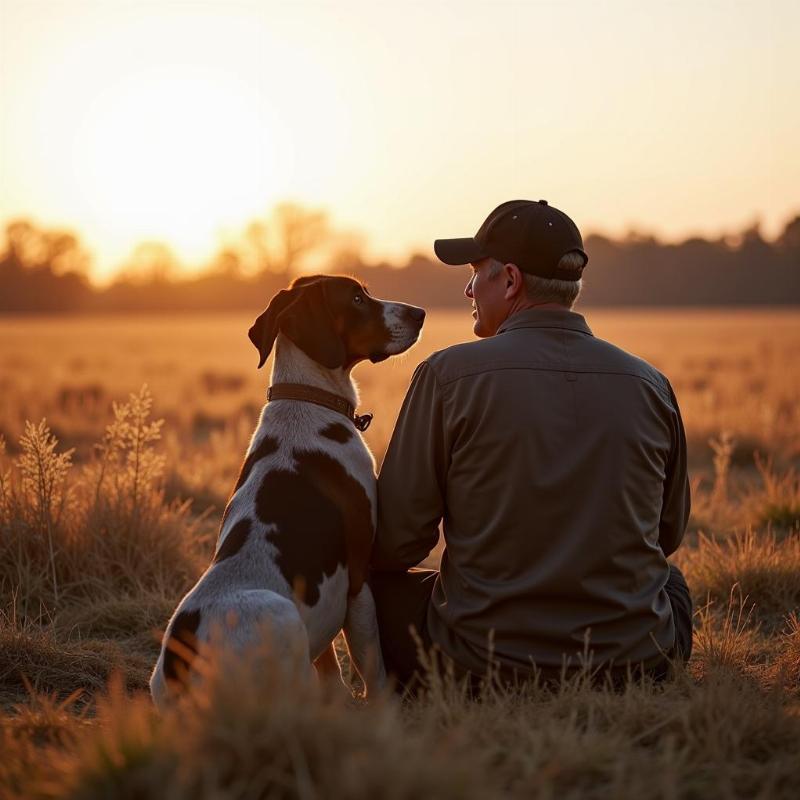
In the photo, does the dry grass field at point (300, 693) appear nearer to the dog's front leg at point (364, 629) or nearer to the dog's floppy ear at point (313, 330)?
the dog's front leg at point (364, 629)

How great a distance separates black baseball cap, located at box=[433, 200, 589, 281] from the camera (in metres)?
3.92

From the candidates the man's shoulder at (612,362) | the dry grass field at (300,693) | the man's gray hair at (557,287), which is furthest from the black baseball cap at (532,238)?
the dry grass field at (300,693)

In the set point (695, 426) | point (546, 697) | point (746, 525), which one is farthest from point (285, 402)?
point (695, 426)

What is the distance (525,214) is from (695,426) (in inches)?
359

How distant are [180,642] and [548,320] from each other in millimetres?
1793

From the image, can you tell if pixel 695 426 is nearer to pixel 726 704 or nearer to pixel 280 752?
pixel 726 704

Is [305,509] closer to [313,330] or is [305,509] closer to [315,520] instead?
[315,520]

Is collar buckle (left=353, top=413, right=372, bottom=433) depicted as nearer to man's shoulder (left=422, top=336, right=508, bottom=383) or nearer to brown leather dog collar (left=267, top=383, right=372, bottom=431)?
brown leather dog collar (left=267, top=383, right=372, bottom=431)

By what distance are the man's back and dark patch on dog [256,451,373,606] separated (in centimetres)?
34

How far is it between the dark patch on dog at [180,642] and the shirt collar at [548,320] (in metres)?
1.60

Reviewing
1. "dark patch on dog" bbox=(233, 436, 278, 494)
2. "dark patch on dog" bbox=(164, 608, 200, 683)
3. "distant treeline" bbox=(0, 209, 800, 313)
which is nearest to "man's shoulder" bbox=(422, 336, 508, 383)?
"dark patch on dog" bbox=(233, 436, 278, 494)

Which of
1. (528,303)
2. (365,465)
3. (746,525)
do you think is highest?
(528,303)

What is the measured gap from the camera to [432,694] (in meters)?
3.13

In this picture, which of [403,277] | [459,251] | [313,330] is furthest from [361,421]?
[403,277]
